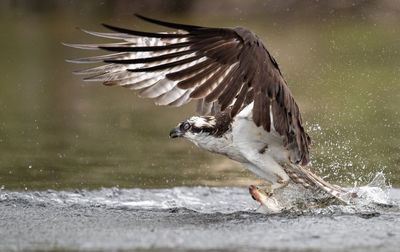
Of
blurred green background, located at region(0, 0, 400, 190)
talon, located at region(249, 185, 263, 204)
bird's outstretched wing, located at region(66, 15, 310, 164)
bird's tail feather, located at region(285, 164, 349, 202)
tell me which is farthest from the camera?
blurred green background, located at region(0, 0, 400, 190)

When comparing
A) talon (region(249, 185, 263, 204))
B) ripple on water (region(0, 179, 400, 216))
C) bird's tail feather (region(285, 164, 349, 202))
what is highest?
bird's tail feather (region(285, 164, 349, 202))

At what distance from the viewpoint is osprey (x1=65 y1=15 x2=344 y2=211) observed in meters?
8.98

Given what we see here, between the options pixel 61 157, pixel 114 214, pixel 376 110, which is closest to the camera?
pixel 114 214

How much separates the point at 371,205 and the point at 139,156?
3.62m

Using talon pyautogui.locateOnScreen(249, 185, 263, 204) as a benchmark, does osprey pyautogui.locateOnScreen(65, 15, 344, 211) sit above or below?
above

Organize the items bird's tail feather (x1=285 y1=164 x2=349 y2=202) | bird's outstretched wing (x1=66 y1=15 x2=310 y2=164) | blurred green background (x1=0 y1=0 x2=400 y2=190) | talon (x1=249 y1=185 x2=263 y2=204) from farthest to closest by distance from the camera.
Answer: blurred green background (x1=0 y1=0 x2=400 y2=190), bird's tail feather (x1=285 y1=164 x2=349 y2=202), talon (x1=249 y1=185 x2=263 y2=204), bird's outstretched wing (x1=66 y1=15 x2=310 y2=164)

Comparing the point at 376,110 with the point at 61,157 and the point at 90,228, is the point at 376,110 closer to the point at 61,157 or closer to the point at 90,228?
the point at 61,157

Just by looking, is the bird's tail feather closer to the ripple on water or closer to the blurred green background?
the ripple on water

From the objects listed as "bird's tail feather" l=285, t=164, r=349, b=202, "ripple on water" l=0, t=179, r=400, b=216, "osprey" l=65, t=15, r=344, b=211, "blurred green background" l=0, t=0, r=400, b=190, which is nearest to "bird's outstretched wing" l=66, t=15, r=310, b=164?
"osprey" l=65, t=15, r=344, b=211

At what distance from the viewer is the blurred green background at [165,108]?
12234mm

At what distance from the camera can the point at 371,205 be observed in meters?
10.1

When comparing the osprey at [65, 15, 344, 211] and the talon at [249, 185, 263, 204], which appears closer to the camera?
the osprey at [65, 15, 344, 211]

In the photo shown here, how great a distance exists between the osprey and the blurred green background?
4.09ft

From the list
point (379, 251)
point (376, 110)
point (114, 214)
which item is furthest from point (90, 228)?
point (376, 110)
